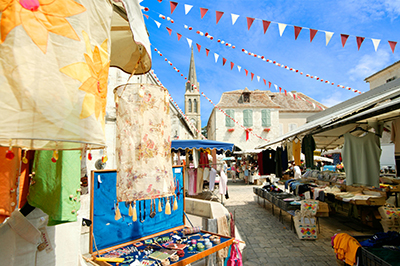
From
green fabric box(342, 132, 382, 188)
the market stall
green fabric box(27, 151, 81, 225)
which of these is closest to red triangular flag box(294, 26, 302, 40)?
the market stall

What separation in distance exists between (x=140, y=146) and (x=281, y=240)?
5.76 metres

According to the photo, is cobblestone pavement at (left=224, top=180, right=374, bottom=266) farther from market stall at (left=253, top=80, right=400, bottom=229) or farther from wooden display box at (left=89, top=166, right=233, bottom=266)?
wooden display box at (left=89, top=166, right=233, bottom=266)

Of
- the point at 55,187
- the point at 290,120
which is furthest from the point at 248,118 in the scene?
the point at 55,187

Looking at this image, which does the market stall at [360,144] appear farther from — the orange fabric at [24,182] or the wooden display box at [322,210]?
the orange fabric at [24,182]

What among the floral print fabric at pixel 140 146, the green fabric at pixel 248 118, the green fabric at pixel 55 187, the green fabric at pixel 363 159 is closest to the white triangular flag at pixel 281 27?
the green fabric at pixel 363 159

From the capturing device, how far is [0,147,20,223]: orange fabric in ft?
3.92

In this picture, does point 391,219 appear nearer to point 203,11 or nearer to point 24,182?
point 203,11

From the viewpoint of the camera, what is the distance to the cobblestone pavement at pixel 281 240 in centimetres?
488

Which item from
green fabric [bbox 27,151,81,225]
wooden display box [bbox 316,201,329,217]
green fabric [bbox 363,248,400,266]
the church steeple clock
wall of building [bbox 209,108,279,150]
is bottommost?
wooden display box [bbox 316,201,329,217]

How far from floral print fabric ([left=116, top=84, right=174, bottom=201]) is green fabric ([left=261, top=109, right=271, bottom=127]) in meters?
25.3

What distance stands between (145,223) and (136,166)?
2119 mm

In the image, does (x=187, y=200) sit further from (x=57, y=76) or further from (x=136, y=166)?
(x=57, y=76)

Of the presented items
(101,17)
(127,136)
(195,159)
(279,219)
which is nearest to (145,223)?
(127,136)

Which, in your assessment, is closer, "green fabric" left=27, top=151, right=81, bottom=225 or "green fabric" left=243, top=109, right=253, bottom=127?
"green fabric" left=27, top=151, right=81, bottom=225
